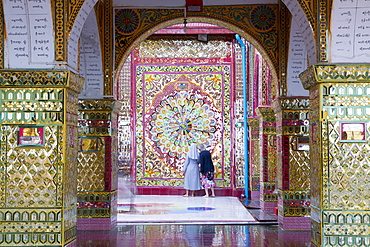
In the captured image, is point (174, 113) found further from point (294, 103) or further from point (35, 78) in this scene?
point (35, 78)

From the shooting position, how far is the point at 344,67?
4398 millimetres

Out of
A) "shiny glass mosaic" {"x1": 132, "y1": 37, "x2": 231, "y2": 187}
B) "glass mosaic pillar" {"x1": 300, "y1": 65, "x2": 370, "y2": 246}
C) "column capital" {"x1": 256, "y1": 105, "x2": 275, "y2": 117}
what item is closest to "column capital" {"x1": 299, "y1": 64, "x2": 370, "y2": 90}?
"glass mosaic pillar" {"x1": 300, "y1": 65, "x2": 370, "y2": 246}

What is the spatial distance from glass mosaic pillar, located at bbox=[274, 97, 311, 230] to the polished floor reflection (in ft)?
0.88

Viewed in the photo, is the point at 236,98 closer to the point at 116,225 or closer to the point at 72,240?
the point at 116,225

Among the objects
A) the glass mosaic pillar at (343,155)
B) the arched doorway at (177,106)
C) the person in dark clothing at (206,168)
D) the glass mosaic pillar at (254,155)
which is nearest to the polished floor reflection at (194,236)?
the glass mosaic pillar at (343,155)

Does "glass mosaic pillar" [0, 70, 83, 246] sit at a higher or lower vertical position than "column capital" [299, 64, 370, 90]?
lower

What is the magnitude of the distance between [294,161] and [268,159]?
202 cm

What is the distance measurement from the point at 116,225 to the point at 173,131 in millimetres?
4507

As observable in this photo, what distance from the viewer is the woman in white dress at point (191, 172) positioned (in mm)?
11055

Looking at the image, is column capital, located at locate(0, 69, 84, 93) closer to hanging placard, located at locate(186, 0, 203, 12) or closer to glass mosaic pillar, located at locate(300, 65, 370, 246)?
glass mosaic pillar, located at locate(300, 65, 370, 246)

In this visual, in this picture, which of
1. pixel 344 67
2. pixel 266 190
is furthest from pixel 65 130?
pixel 266 190

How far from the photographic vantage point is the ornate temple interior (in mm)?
4352

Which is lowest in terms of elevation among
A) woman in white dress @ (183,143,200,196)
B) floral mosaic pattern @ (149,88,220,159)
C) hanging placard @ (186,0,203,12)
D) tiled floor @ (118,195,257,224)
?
tiled floor @ (118,195,257,224)

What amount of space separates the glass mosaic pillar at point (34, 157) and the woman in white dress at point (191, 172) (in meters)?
6.78
